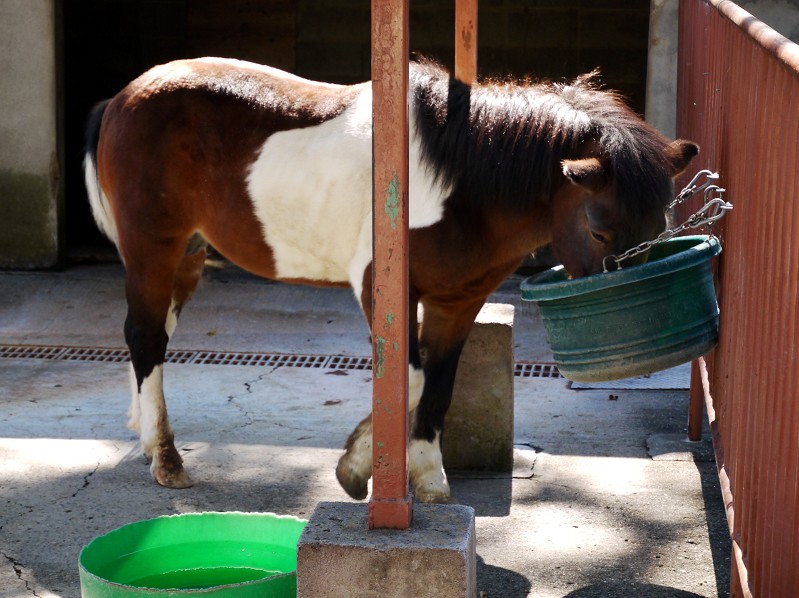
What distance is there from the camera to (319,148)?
4152mm

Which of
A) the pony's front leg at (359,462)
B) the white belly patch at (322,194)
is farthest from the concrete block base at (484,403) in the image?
the white belly patch at (322,194)

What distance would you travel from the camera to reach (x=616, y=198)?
3.41m

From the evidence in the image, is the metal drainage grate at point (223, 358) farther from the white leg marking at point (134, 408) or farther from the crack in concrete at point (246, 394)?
the white leg marking at point (134, 408)

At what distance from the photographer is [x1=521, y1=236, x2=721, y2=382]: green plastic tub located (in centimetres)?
315

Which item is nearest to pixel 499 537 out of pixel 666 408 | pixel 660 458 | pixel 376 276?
pixel 660 458

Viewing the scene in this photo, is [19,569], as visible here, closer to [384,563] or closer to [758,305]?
[384,563]

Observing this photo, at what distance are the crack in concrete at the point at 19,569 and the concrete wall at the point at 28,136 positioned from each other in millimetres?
4378

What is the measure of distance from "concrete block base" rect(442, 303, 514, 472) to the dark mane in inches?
34.9

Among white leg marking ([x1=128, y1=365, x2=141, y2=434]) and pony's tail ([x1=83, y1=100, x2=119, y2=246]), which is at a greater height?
pony's tail ([x1=83, y1=100, x2=119, y2=246])

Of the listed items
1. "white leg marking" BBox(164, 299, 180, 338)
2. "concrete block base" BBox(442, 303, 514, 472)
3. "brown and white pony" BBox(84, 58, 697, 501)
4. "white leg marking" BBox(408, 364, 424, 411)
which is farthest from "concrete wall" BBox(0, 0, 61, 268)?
"white leg marking" BBox(408, 364, 424, 411)

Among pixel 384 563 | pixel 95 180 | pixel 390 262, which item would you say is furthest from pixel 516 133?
pixel 95 180

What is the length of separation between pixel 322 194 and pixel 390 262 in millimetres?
1393

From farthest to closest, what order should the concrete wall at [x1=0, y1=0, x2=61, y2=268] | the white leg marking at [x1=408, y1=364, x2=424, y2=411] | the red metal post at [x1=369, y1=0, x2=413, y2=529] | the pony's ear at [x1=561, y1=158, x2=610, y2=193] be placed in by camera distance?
1. the concrete wall at [x1=0, y1=0, x2=61, y2=268]
2. the white leg marking at [x1=408, y1=364, x2=424, y2=411]
3. the pony's ear at [x1=561, y1=158, x2=610, y2=193]
4. the red metal post at [x1=369, y1=0, x2=413, y2=529]

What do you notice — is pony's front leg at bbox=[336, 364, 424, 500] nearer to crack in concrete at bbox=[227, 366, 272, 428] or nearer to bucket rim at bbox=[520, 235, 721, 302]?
bucket rim at bbox=[520, 235, 721, 302]
